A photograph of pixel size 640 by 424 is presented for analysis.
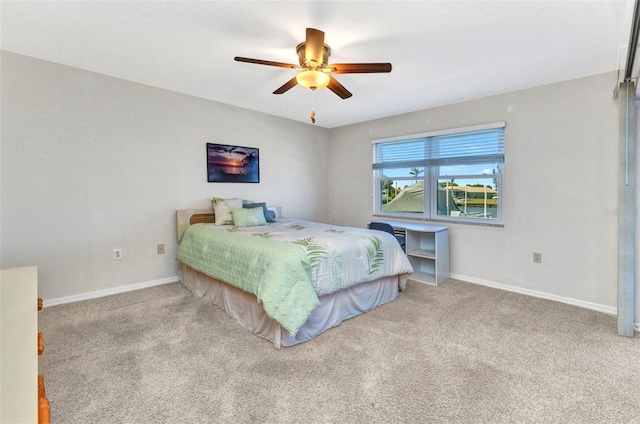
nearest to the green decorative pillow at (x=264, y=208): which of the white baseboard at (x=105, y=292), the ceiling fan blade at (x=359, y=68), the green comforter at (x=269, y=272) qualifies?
the green comforter at (x=269, y=272)

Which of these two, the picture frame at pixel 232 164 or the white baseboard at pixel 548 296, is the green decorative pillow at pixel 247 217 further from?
the white baseboard at pixel 548 296

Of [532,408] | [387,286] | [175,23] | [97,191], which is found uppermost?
[175,23]

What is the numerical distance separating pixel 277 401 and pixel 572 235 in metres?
3.27

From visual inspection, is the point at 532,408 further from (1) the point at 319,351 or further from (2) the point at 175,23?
(2) the point at 175,23

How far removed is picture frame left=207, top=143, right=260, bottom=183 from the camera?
13.4ft

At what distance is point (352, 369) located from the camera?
1.96 m

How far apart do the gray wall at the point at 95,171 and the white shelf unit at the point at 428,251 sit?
253cm

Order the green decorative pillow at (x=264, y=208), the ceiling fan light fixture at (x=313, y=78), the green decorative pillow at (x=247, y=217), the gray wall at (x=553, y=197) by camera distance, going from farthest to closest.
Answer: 1. the green decorative pillow at (x=264, y=208)
2. the green decorative pillow at (x=247, y=217)
3. the gray wall at (x=553, y=197)
4. the ceiling fan light fixture at (x=313, y=78)

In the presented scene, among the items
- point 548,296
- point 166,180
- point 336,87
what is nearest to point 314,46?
point 336,87

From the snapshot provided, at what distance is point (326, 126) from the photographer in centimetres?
545

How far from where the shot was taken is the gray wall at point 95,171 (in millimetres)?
2811

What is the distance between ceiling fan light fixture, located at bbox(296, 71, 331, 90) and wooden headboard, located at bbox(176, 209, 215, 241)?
2.31m

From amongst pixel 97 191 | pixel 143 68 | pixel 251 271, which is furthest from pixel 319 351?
pixel 143 68

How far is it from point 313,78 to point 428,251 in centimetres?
280
